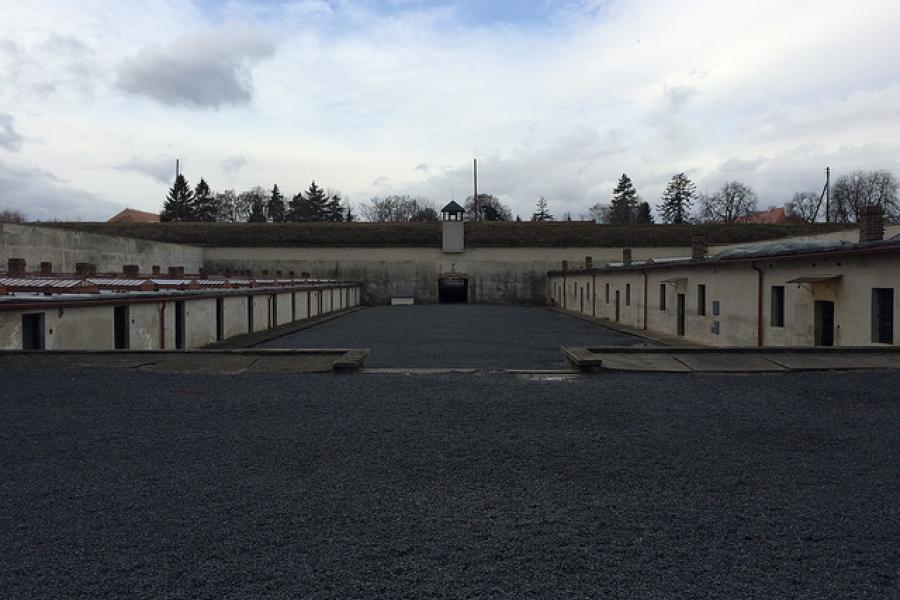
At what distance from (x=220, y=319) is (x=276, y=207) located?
7826 cm

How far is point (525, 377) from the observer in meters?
9.05

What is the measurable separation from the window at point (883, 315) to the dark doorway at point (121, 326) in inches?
631

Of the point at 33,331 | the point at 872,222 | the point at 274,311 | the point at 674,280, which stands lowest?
the point at 274,311

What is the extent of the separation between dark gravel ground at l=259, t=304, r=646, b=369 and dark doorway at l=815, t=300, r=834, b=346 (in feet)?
19.1

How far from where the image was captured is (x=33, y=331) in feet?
37.9

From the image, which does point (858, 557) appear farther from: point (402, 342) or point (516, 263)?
point (516, 263)

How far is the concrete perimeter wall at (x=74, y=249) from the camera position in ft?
91.0

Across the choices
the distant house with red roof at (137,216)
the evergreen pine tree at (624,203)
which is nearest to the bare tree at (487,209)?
the evergreen pine tree at (624,203)

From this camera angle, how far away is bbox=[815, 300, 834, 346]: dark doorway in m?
13.6

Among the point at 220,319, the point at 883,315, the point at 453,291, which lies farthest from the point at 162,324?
the point at 453,291

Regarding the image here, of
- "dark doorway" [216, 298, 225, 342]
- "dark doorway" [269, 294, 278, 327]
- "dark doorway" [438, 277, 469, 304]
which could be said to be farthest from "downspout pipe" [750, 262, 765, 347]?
"dark doorway" [438, 277, 469, 304]

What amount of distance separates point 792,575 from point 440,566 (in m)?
1.92

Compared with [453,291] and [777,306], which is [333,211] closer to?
[453,291]

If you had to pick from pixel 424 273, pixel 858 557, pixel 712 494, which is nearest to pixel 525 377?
pixel 712 494
